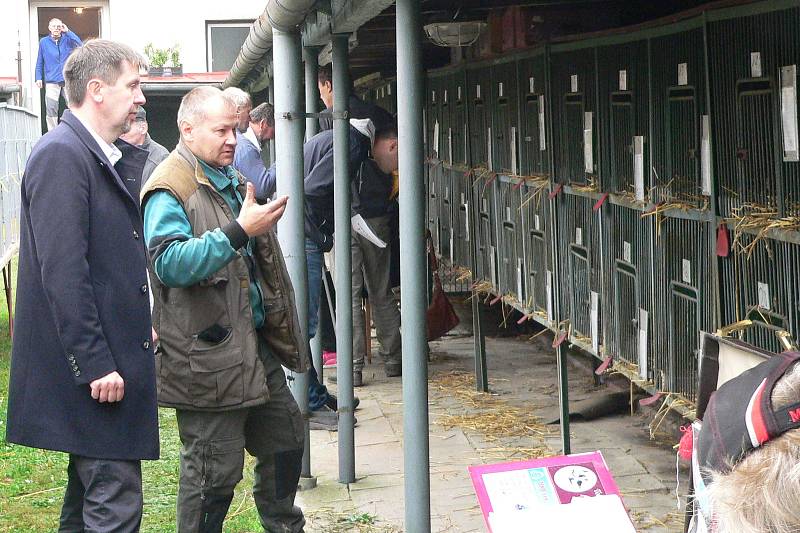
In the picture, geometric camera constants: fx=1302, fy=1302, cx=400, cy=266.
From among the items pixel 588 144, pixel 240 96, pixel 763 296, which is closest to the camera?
pixel 763 296

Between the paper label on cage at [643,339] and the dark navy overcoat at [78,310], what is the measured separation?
7.28 ft

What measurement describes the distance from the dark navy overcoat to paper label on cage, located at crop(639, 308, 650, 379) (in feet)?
7.28

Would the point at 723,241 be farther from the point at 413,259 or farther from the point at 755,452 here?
the point at 755,452

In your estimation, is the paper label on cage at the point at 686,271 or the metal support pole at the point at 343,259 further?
the metal support pole at the point at 343,259

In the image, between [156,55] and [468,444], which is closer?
[468,444]

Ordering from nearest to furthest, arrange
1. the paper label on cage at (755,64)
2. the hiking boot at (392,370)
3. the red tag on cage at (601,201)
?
the paper label on cage at (755,64), the red tag on cage at (601,201), the hiking boot at (392,370)

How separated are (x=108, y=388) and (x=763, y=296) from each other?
2151 millimetres

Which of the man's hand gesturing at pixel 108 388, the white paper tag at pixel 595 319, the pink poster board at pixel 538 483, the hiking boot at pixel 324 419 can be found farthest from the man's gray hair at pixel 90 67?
the hiking boot at pixel 324 419

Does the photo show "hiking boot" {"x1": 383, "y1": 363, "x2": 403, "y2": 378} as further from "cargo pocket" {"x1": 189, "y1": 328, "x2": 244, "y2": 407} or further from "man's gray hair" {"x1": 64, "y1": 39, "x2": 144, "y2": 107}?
"man's gray hair" {"x1": 64, "y1": 39, "x2": 144, "y2": 107}

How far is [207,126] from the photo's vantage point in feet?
16.0

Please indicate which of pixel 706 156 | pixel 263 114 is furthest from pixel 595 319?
pixel 263 114

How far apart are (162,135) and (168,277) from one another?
17740 millimetres

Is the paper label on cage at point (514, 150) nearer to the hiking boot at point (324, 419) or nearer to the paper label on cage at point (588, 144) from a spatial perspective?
the paper label on cage at point (588, 144)

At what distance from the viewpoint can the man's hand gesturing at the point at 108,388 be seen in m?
4.19
